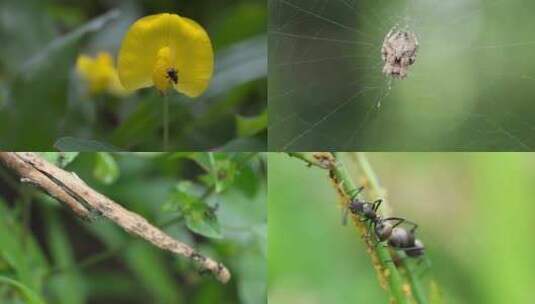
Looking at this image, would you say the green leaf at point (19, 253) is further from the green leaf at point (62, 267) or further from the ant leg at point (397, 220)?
the ant leg at point (397, 220)

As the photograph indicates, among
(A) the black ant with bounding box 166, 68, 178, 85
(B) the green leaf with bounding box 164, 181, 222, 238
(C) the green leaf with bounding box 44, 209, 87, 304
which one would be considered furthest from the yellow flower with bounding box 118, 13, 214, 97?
(C) the green leaf with bounding box 44, 209, 87, 304

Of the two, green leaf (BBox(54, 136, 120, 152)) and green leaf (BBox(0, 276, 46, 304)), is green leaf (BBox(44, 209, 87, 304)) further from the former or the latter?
green leaf (BBox(54, 136, 120, 152))

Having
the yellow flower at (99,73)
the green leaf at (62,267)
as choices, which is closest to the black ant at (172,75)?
the green leaf at (62,267)

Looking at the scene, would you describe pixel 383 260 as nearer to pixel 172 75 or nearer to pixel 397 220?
pixel 397 220

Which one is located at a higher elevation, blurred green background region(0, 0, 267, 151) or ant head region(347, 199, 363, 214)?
blurred green background region(0, 0, 267, 151)

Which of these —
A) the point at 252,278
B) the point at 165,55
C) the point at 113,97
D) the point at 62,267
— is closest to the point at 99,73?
the point at 113,97

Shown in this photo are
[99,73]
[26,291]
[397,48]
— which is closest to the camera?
[397,48]

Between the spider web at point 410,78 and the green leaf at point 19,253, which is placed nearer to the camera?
the spider web at point 410,78
